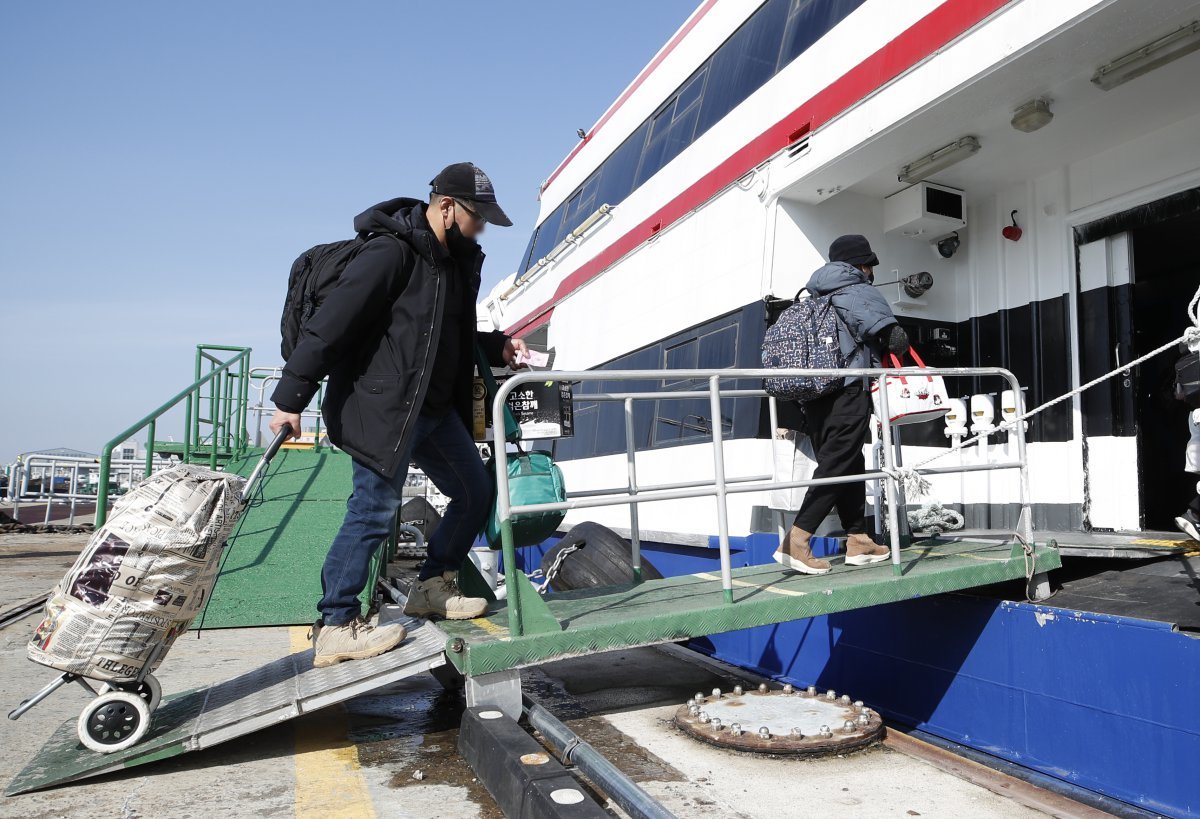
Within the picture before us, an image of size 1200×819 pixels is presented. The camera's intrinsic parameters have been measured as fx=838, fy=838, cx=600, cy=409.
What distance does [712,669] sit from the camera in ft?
15.3

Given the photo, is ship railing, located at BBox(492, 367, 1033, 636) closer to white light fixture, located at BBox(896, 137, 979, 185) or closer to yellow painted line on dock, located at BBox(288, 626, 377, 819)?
yellow painted line on dock, located at BBox(288, 626, 377, 819)

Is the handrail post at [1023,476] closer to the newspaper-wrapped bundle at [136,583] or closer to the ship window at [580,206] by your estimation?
the newspaper-wrapped bundle at [136,583]

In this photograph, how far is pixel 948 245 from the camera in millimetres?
5730

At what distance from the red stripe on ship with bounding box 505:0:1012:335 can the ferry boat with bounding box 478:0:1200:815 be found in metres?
0.02

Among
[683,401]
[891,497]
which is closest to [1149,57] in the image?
[891,497]

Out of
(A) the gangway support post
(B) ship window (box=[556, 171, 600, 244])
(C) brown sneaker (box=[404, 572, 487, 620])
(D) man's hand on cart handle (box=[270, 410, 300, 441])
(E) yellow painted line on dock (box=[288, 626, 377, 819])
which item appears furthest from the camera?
(B) ship window (box=[556, 171, 600, 244])

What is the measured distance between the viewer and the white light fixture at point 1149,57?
375cm

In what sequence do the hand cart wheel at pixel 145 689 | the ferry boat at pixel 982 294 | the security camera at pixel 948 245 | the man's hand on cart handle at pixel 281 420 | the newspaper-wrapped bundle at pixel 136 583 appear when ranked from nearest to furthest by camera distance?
the newspaper-wrapped bundle at pixel 136 583 < the hand cart wheel at pixel 145 689 < the man's hand on cart handle at pixel 281 420 < the ferry boat at pixel 982 294 < the security camera at pixel 948 245

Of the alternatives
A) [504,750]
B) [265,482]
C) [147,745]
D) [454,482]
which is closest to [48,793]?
[147,745]

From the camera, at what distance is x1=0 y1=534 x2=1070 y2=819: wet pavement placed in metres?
2.50

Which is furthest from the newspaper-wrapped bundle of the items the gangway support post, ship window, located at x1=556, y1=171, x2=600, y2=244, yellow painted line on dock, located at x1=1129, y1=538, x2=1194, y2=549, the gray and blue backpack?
ship window, located at x1=556, y1=171, x2=600, y2=244

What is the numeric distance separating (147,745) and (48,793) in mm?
278

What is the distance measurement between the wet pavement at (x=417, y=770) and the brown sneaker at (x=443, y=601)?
1.52ft

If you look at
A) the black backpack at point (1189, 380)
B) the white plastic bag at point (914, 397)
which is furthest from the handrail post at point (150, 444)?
the black backpack at point (1189, 380)
